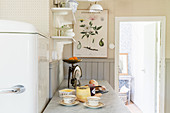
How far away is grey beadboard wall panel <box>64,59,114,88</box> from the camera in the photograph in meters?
3.54

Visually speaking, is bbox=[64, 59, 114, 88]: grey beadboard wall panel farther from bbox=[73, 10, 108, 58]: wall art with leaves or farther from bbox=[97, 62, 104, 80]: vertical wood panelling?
bbox=[73, 10, 108, 58]: wall art with leaves

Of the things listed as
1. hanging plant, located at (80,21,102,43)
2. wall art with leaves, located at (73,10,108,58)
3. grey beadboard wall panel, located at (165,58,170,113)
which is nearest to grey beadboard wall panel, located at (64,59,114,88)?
wall art with leaves, located at (73,10,108,58)

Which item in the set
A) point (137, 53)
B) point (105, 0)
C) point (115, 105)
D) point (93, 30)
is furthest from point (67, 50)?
point (137, 53)

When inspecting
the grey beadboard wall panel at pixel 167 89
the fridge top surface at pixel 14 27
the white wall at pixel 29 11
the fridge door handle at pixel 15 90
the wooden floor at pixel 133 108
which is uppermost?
the white wall at pixel 29 11

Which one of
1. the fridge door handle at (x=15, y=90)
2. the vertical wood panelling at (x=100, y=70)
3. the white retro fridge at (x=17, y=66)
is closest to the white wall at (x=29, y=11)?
the white retro fridge at (x=17, y=66)

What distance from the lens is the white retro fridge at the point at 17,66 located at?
111 cm

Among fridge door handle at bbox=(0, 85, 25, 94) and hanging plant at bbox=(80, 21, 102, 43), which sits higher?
hanging plant at bbox=(80, 21, 102, 43)

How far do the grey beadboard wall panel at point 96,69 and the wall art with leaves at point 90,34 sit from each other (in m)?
0.13

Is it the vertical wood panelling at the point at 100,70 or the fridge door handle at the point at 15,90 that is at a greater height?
the fridge door handle at the point at 15,90

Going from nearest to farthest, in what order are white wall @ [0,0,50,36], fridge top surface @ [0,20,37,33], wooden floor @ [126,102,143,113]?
fridge top surface @ [0,20,37,33]
white wall @ [0,0,50,36]
wooden floor @ [126,102,143,113]

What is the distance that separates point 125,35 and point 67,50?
102 inches

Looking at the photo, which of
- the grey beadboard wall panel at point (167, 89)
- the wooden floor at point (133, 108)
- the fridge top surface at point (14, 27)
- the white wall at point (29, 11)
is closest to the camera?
the fridge top surface at point (14, 27)

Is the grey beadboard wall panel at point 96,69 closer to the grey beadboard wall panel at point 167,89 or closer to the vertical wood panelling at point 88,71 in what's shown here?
the vertical wood panelling at point 88,71

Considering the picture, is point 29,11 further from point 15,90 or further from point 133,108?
point 133,108
